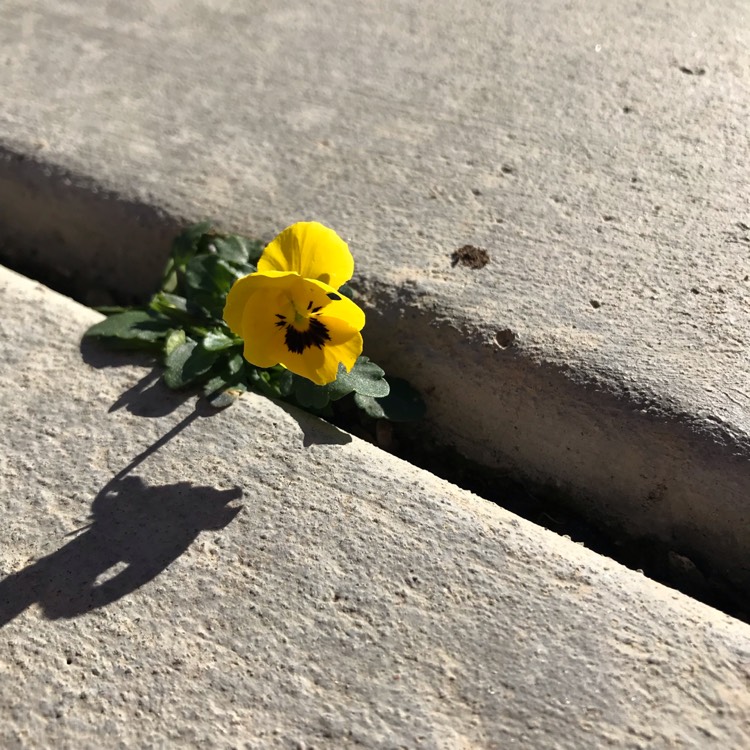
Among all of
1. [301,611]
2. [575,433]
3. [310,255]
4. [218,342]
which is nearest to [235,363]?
[218,342]

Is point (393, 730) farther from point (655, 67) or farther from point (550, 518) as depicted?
point (655, 67)

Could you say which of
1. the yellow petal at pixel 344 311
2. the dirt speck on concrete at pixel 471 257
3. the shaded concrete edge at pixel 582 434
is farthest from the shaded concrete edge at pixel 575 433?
the yellow petal at pixel 344 311

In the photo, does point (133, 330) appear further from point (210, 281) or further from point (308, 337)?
point (308, 337)

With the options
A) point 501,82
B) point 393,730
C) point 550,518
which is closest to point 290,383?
point 550,518

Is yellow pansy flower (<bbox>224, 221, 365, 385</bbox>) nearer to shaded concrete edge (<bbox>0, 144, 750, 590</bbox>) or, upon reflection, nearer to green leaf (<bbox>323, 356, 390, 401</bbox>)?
green leaf (<bbox>323, 356, 390, 401</bbox>)

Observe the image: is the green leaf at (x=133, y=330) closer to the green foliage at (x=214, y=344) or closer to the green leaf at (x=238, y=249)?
the green foliage at (x=214, y=344)

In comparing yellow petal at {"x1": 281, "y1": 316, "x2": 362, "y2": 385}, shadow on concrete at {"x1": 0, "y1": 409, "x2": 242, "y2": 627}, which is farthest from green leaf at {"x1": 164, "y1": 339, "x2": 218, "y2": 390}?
yellow petal at {"x1": 281, "y1": 316, "x2": 362, "y2": 385}
